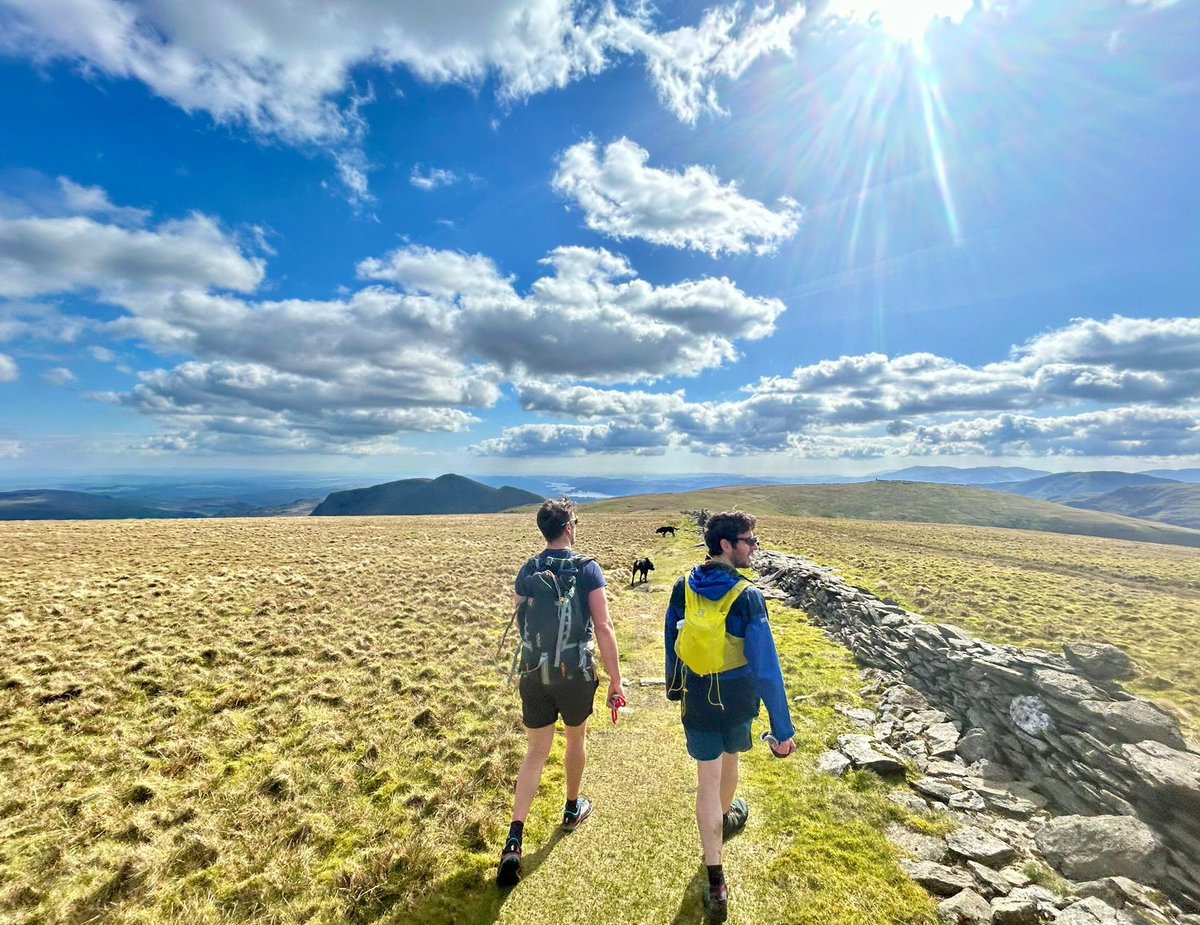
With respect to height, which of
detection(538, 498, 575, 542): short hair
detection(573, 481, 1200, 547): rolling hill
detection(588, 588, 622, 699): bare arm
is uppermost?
detection(538, 498, 575, 542): short hair

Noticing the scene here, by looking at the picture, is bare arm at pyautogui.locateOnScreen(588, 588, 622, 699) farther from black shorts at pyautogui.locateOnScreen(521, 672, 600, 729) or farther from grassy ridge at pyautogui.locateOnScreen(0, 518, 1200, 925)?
grassy ridge at pyautogui.locateOnScreen(0, 518, 1200, 925)

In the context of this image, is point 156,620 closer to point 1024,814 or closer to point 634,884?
point 634,884

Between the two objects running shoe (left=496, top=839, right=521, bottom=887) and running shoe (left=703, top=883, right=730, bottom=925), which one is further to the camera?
running shoe (left=496, top=839, right=521, bottom=887)

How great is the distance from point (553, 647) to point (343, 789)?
4874 millimetres

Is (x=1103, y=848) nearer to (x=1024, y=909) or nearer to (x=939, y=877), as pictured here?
(x=1024, y=909)

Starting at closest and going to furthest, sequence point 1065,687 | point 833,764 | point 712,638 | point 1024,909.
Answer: point 1024,909 → point 712,638 → point 833,764 → point 1065,687

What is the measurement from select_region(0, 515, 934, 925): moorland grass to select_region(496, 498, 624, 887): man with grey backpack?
3.87 ft

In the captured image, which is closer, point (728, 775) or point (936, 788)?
point (728, 775)

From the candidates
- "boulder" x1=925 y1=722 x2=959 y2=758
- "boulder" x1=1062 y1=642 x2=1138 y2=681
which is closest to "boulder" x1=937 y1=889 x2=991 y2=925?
"boulder" x1=925 y1=722 x2=959 y2=758

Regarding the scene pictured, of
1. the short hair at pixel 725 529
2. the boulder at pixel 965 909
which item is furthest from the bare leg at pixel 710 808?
the boulder at pixel 965 909

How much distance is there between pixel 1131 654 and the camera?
44.5 ft

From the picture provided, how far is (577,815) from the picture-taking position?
6.81 m

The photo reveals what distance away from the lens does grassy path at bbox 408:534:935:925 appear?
18.0 feet

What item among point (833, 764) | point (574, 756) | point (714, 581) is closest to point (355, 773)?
point (574, 756)
